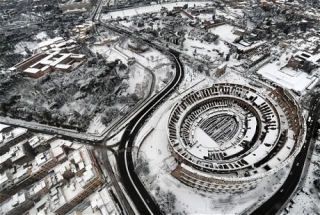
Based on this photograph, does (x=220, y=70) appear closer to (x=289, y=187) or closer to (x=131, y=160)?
(x=289, y=187)

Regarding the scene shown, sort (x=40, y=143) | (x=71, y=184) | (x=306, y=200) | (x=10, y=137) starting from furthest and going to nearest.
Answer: (x=10, y=137) < (x=40, y=143) < (x=71, y=184) < (x=306, y=200)

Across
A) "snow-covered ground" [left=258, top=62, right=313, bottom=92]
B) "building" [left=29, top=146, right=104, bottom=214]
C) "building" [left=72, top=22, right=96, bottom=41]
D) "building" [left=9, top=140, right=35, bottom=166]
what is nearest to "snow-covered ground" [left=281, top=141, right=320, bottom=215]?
"snow-covered ground" [left=258, top=62, right=313, bottom=92]

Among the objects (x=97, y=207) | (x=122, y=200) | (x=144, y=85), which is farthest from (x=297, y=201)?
(x=144, y=85)

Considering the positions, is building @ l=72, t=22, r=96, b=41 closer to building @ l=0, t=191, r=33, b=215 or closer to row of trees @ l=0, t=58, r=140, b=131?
row of trees @ l=0, t=58, r=140, b=131

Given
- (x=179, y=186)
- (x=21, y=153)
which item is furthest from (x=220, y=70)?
(x=21, y=153)

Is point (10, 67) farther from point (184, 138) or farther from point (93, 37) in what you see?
point (184, 138)

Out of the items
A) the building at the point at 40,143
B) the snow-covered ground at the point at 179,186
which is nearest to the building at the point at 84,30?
the building at the point at 40,143
